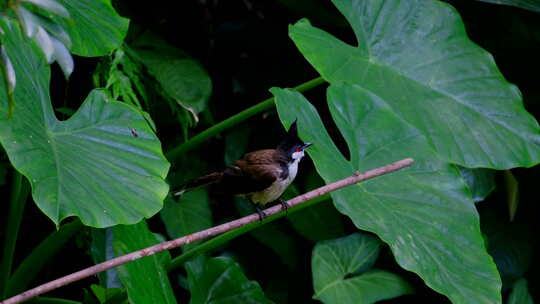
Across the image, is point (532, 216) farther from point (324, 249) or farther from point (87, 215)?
point (87, 215)

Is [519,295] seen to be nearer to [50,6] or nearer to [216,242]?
[216,242]

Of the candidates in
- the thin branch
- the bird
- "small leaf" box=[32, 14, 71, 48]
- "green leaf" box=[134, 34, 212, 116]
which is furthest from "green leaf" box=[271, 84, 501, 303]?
"small leaf" box=[32, 14, 71, 48]

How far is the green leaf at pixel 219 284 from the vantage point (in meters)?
2.24

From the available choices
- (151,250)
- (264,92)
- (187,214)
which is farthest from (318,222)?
(151,250)

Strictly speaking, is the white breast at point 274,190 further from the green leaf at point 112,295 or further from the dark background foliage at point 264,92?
the dark background foliage at point 264,92

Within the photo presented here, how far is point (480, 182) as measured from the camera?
3021mm

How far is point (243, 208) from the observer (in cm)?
307

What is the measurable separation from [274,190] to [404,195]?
43 centimetres

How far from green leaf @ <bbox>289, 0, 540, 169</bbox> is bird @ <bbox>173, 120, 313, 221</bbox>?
0.32 meters

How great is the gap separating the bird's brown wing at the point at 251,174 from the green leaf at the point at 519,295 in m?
1.25

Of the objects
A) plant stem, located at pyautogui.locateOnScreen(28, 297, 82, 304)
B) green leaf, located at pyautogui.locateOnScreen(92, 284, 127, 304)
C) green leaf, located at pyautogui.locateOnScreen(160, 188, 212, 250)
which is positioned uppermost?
green leaf, located at pyautogui.locateOnScreen(92, 284, 127, 304)

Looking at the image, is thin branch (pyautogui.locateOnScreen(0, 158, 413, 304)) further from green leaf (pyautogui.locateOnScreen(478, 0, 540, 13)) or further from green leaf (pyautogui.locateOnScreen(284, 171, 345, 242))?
green leaf (pyautogui.locateOnScreen(478, 0, 540, 13))

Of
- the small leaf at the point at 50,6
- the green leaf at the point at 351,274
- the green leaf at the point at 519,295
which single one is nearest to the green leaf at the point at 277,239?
the green leaf at the point at 351,274

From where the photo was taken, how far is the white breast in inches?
90.9
